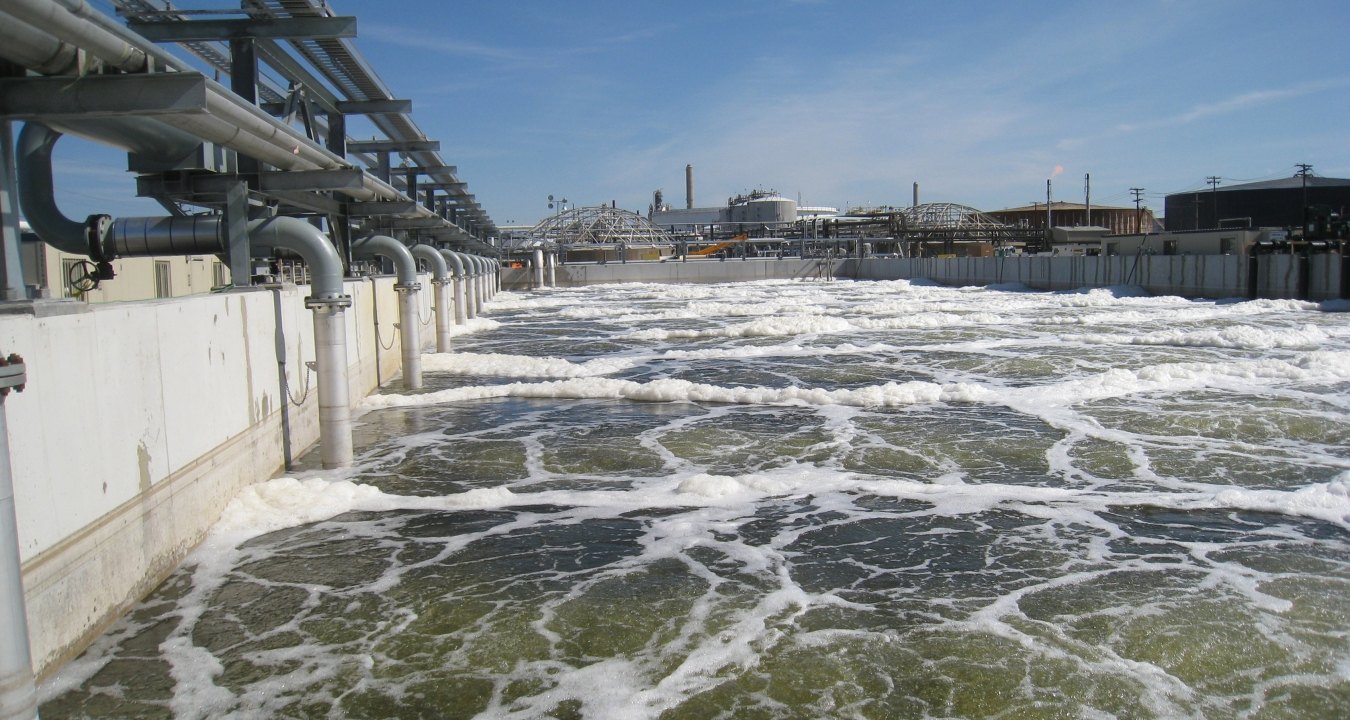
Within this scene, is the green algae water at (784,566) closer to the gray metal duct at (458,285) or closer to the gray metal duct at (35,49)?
the gray metal duct at (35,49)

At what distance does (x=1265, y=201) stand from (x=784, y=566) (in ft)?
305

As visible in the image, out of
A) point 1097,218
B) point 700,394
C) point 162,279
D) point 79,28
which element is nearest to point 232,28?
point 79,28

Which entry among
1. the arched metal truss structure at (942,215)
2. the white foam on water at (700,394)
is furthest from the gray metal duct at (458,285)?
the arched metal truss structure at (942,215)

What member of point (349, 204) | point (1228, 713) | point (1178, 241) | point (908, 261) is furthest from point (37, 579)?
point (908, 261)

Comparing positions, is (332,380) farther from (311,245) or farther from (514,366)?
(514,366)

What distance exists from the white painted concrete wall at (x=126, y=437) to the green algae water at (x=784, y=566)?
374 mm

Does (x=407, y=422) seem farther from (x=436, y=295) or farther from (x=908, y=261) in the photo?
(x=908, y=261)

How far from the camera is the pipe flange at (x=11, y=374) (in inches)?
180

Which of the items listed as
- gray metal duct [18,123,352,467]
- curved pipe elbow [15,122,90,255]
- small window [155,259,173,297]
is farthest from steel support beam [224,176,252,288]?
small window [155,259,173,297]

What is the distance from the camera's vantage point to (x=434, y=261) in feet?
90.5

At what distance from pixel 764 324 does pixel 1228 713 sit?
2929cm

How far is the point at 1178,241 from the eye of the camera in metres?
50.0

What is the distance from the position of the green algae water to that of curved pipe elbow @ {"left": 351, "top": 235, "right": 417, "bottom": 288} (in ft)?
9.10

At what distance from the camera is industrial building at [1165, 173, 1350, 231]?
8294 cm
